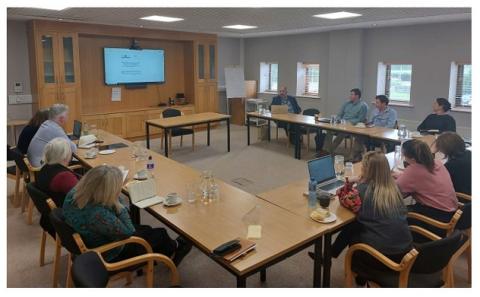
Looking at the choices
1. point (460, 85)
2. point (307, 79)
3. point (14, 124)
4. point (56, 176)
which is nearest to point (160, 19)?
point (14, 124)

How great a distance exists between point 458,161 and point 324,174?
1098mm

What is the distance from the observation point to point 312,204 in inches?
109

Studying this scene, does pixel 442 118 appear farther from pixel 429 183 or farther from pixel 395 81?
pixel 429 183

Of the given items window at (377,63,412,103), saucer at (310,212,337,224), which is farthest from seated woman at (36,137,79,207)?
window at (377,63,412,103)

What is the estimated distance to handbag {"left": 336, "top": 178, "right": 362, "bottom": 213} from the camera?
2.61m

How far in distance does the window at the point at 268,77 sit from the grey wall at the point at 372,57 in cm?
28

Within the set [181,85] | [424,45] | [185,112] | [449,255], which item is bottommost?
[449,255]

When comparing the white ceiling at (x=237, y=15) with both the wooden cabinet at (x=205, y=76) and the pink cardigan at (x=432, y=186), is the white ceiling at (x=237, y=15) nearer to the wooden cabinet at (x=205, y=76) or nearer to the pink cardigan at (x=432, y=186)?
the wooden cabinet at (x=205, y=76)

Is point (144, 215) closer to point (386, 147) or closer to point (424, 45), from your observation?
point (386, 147)

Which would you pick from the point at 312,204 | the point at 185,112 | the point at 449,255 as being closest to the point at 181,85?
the point at 185,112

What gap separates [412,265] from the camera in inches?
83.5

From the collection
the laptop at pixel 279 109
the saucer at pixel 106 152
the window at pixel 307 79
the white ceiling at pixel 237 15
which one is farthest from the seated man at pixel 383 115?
the saucer at pixel 106 152

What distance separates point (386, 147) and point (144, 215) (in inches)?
136

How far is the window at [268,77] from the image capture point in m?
10.4
